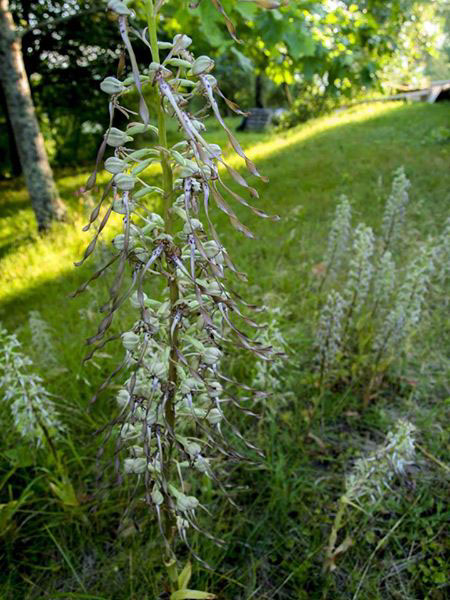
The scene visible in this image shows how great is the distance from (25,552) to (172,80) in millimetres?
2331

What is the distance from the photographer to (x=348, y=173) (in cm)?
830

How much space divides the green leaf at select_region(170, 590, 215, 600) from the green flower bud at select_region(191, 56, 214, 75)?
5.65 feet

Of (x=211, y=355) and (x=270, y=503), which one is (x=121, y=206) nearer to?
(x=211, y=355)

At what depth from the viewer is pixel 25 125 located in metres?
6.89

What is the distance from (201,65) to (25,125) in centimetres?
679

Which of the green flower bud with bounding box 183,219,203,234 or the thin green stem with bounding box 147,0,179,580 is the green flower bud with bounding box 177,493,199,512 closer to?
the thin green stem with bounding box 147,0,179,580

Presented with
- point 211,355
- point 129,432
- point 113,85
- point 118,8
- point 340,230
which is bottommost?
point 340,230

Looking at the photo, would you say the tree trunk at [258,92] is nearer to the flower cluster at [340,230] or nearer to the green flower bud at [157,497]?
the flower cluster at [340,230]

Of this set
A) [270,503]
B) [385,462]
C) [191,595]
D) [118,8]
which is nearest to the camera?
[118,8]

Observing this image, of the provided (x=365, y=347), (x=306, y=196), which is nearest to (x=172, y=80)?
(x=365, y=347)

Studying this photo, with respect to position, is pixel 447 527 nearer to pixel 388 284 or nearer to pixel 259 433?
pixel 259 433

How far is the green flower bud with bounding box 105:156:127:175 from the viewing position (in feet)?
3.98

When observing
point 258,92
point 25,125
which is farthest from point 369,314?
point 258,92

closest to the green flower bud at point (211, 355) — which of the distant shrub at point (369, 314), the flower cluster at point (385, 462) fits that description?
the flower cluster at point (385, 462)
